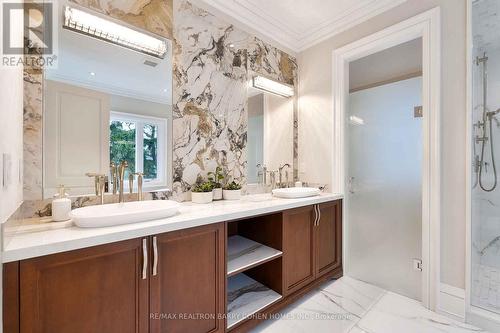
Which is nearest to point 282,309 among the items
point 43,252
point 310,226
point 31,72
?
point 310,226

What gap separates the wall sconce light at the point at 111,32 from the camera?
A: 4.63 ft

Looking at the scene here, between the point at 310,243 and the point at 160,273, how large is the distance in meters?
1.29

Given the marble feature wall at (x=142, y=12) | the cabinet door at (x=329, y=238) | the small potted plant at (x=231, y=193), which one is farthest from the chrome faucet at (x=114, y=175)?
the cabinet door at (x=329, y=238)

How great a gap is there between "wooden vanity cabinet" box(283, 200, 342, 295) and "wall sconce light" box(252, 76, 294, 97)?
1.34 m

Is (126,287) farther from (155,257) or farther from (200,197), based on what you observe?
(200,197)

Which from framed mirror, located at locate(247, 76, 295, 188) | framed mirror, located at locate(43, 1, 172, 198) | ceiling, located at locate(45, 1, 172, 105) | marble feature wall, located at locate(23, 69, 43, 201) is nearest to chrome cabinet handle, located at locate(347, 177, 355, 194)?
framed mirror, located at locate(247, 76, 295, 188)

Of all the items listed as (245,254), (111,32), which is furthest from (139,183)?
(111,32)

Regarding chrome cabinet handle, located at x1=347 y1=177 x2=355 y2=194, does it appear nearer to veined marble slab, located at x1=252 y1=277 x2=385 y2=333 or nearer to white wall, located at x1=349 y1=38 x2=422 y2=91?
veined marble slab, located at x1=252 y1=277 x2=385 y2=333

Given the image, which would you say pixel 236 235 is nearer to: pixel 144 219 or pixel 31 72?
pixel 144 219

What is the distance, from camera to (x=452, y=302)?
1695 millimetres

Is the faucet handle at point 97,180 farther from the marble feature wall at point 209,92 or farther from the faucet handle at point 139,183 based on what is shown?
the marble feature wall at point 209,92

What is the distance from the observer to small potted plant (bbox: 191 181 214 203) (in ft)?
5.91

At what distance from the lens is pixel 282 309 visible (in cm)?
179

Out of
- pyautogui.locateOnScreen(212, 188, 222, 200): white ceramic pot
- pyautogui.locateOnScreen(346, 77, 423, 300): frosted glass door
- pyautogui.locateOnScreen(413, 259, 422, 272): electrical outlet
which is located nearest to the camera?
pyautogui.locateOnScreen(212, 188, 222, 200): white ceramic pot
